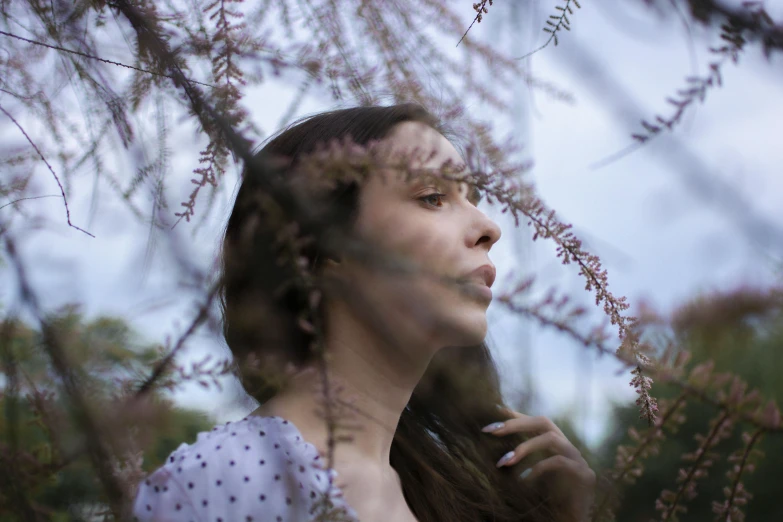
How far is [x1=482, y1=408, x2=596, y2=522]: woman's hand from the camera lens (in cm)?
115

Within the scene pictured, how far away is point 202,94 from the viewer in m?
0.59

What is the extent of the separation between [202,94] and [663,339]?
0.40m

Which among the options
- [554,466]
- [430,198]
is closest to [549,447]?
[554,466]

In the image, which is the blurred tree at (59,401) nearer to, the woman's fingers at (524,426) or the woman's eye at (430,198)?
the woman's eye at (430,198)

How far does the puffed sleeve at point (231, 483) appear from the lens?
816mm

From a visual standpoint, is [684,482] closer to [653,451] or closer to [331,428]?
[653,451]

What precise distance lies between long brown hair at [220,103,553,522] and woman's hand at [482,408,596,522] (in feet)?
0.10

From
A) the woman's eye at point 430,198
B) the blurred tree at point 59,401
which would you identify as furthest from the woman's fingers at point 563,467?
the blurred tree at point 59,401

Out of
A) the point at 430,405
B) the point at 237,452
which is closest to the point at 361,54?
the point at 237,452

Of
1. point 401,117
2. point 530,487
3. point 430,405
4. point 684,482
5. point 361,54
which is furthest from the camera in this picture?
point 430,405

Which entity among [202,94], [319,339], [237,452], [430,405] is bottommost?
[430,405]

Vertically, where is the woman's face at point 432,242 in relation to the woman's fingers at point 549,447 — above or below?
above

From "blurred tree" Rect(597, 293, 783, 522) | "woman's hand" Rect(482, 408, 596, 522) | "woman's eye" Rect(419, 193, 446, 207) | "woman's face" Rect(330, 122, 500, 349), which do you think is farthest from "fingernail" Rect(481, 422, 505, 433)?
"blurred tree" Rect(597, 293, 783, 522)

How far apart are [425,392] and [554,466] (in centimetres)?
27
